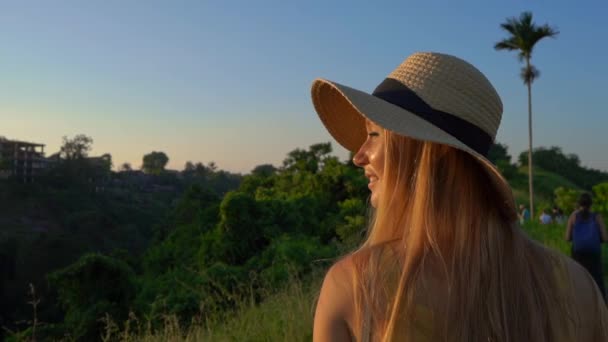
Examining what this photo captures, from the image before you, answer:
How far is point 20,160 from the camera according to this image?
62.8 m

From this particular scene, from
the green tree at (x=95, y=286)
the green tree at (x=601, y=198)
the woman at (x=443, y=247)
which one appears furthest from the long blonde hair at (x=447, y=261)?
the green tree at (x=601, y=198)

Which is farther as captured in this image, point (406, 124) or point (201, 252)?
point (201, 252)

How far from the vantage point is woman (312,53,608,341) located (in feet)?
3.48

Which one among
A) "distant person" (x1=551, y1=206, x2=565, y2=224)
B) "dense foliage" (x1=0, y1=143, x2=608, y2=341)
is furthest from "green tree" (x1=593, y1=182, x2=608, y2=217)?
"distant person" (x1=551, y1=206, x2=565, y2=224)

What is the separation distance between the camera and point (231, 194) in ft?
54.1

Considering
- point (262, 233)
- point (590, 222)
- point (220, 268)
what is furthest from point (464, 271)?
point (262, 233)

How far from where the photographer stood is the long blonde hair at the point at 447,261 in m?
1.06

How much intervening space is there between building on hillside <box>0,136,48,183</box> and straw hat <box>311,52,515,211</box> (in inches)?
2519

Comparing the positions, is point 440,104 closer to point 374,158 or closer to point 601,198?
point 374,158

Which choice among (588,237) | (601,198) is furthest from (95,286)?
(601,198)

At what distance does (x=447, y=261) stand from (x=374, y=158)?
286mm

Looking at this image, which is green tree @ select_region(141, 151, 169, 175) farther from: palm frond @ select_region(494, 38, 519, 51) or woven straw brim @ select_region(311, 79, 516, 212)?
woven straw brim @ select_region(311, 79, 516, 212)

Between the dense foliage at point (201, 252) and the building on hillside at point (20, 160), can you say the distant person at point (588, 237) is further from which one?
the building on hillside at point (20, 160)

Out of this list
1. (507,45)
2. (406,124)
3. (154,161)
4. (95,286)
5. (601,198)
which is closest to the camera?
(406,124)
